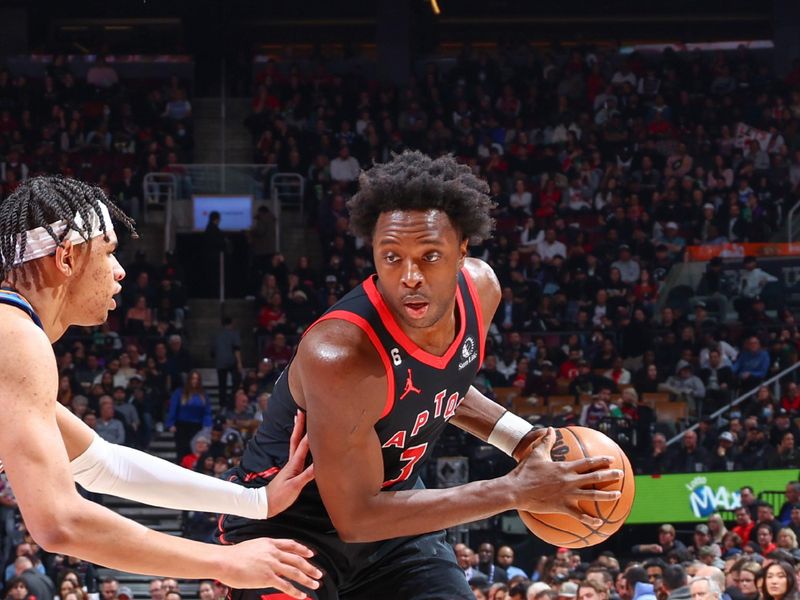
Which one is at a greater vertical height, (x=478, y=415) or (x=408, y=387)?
(x=408, y=387)

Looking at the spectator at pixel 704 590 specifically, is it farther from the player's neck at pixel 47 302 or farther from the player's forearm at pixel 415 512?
the player's neck at pixel 47 302

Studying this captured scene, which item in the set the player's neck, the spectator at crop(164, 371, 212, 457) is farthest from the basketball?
A: the spectator at crop(164, 371, 212, 457)

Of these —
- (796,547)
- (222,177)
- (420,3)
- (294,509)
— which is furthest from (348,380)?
(420,3)

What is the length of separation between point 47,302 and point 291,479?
1.13m

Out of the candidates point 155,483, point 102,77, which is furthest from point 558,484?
point 102,77

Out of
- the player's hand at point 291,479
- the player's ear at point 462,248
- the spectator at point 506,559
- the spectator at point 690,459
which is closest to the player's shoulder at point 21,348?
the player's hand at point 291,479

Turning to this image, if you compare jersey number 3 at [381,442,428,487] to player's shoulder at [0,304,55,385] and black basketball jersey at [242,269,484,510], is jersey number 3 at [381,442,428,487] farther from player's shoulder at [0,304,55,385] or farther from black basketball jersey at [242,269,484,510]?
player's shoulder at [0,304,55,385]

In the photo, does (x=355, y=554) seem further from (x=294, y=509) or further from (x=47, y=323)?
(x=47, y=323)

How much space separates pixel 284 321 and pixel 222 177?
4177 millimetres

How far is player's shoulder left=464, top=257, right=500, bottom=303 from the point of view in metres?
4.49

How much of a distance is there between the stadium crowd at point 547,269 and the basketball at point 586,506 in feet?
12.6

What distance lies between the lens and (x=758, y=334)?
50.2 feet

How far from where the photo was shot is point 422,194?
3.93 metres

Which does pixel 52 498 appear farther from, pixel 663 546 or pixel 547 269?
pixel 547 269
